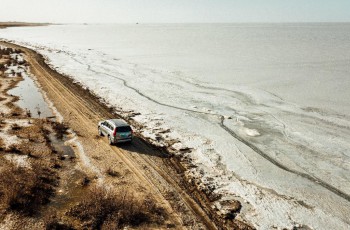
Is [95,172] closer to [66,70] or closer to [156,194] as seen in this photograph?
[156,194]

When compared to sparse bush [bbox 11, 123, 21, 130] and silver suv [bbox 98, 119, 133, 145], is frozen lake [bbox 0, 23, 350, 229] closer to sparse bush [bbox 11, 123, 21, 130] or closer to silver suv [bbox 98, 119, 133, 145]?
silver suv [bbox 98, 119, 133, 145]

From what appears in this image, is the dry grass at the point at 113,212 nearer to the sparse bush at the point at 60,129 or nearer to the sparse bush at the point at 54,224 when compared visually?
the sparse bush at the point at 54,224

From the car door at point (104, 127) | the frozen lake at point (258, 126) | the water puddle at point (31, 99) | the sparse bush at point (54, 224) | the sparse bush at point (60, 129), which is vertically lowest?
the frozen lake at point (258, 126)

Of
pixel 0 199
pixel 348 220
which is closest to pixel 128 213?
pixel 0 199

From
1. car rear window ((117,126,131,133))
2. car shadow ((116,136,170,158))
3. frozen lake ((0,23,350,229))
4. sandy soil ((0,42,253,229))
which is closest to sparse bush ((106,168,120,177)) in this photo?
sandy soil ((0,42,253,229))

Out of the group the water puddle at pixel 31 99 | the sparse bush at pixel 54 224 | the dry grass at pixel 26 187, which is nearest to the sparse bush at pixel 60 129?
the water puddle at pixel 31 99

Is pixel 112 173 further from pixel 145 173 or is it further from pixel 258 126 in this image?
pixel 258 126
